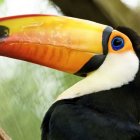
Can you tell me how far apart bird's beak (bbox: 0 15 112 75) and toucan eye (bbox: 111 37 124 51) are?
4cm

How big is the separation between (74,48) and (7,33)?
0.33 metres

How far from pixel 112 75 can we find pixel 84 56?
0.54 feet

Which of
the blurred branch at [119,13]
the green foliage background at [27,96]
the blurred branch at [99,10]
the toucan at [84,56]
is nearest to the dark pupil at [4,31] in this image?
the toucan at [84,56]

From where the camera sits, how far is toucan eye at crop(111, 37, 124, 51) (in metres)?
2.92

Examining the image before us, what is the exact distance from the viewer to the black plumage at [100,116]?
8.35 ft

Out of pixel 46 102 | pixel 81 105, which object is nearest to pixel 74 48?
pixel 81 105

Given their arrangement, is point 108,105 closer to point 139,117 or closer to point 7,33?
point 139,117

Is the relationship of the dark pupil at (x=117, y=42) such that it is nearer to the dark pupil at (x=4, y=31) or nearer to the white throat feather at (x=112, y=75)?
the white throat feather at (x=112, y=75)

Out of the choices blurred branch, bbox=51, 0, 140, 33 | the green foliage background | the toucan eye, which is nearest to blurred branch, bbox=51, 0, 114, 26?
blurred branch, bbox=51, 0, 140, 33

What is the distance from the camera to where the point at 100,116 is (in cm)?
264

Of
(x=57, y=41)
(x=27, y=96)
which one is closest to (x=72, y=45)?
(x=57, y=41)

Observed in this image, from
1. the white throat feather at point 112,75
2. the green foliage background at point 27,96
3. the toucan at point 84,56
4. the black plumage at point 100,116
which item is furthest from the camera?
the green foliage background at point 27,96

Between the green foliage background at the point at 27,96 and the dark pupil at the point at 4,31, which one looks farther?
the green foliage background at the point at 27,96

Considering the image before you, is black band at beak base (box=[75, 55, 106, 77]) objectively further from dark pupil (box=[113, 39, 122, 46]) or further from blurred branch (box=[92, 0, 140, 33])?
blurred branch (box=[92, 0, 140, 33])
